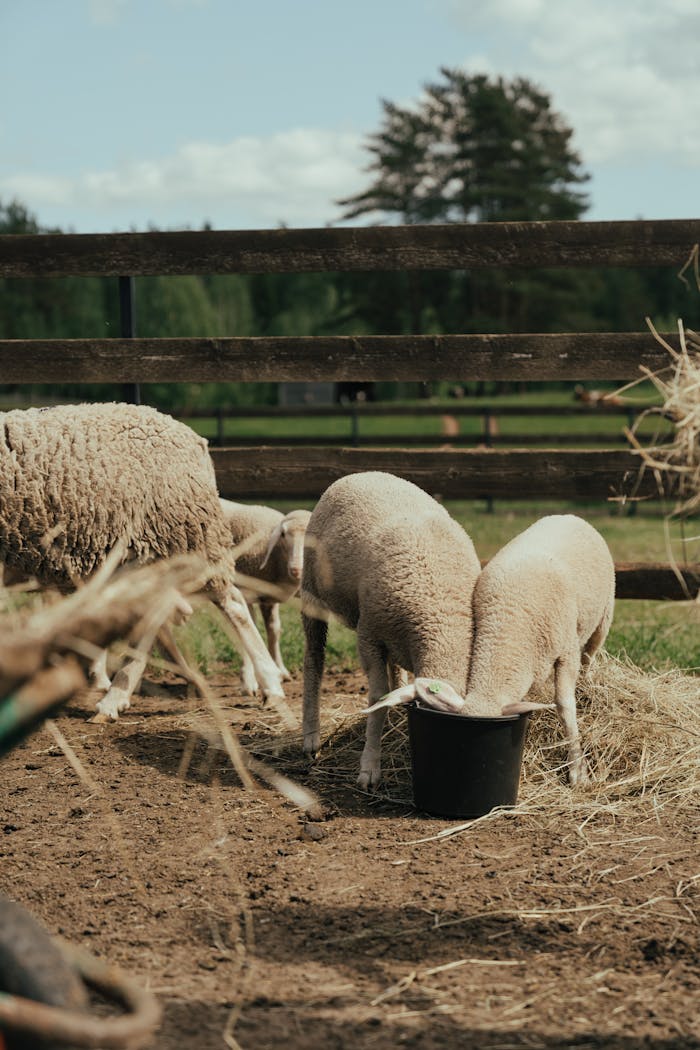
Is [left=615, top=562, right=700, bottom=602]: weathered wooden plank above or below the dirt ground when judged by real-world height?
above

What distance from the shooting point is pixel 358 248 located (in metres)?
6.81

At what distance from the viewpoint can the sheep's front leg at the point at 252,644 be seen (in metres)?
6.19

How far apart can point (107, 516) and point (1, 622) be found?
350 cm

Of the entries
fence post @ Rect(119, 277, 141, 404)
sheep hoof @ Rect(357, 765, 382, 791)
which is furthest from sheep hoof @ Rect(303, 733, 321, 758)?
fence post @ Rect(119, 277, 141, 404)

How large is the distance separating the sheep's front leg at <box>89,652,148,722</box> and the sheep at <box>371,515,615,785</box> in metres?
2.18

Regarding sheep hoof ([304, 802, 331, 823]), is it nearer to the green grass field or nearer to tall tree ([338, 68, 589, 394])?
the green grass field

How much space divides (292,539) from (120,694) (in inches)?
54.3

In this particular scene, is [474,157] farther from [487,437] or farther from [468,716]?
[468,716]

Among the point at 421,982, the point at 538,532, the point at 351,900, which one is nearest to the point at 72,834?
the point at 351,900

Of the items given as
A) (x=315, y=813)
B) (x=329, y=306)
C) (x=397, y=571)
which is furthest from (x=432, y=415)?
(x=329, y=306)

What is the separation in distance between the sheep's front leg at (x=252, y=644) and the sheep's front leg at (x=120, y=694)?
21.7 inches

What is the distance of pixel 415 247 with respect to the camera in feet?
22.2

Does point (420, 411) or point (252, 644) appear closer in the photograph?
point (252, 644)

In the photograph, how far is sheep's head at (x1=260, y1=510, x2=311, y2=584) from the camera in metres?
6.77
